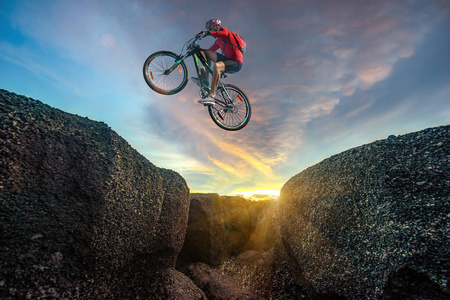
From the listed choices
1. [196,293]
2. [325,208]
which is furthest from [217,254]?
[325,208]

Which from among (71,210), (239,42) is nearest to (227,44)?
(239,42)

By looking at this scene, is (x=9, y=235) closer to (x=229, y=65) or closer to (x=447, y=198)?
(x=447, y=198)

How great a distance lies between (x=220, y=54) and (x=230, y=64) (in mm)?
436

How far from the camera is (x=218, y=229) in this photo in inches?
227

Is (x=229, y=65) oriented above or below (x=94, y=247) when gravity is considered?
above

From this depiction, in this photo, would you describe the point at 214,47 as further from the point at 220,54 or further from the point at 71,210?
the point at 71,210

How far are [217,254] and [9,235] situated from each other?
4.64 m

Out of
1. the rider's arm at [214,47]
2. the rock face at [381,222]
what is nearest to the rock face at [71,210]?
the rock face at [381,222]

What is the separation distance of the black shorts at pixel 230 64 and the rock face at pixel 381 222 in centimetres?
373

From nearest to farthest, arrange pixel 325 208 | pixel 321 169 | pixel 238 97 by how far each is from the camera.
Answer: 1. pixel 325 208
2. pixel 321 169
3. pixel 238 97

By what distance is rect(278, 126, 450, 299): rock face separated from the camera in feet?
6.24

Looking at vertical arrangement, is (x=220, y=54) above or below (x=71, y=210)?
above

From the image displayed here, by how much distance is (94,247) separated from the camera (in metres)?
2.34

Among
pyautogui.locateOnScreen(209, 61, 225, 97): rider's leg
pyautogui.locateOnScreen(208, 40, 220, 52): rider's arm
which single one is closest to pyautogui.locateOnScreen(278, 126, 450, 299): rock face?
pyautogui.locateOnScreen(209, 61, 225, 97): rider's leg
